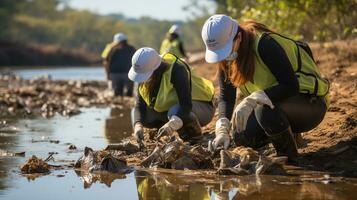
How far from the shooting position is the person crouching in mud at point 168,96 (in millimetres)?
7438

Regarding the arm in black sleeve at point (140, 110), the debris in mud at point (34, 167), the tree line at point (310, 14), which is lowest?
the debris in mud at point (34, 167)

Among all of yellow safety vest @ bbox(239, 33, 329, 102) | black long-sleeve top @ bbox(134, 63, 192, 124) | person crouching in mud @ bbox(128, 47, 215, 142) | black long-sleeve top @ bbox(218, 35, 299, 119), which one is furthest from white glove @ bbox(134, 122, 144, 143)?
black long-sleeve top @ bbox(218, 35, 299, 119)

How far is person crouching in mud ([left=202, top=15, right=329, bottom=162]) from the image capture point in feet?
20.4

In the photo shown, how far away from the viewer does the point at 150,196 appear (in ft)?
17.9

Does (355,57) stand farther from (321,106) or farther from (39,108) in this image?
(321,106)

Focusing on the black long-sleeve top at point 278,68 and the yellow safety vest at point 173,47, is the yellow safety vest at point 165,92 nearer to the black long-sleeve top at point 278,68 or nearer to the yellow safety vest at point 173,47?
the black long-sleeve top at point 278,68

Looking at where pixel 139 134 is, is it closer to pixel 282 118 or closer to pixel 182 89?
pixel 182 89

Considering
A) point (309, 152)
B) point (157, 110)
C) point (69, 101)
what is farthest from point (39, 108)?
point (309, 152)

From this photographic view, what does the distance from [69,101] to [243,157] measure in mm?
10034

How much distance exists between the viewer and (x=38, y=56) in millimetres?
65125

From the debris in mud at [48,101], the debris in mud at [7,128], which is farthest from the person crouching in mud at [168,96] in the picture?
the debris in mud at [48,101]

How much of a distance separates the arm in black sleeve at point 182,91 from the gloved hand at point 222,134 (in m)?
0.65

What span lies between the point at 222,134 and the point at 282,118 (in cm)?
63

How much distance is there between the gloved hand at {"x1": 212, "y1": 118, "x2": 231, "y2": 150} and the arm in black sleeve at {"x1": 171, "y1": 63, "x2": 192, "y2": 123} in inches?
25.7
